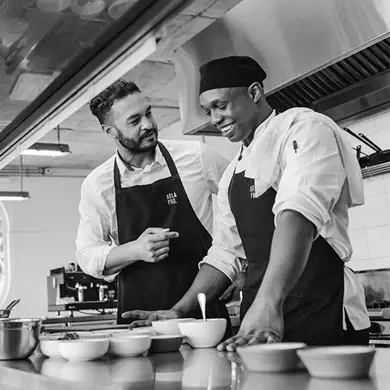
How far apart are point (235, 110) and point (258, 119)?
0.29 ft

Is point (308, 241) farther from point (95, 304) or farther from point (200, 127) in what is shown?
point (95, 304)

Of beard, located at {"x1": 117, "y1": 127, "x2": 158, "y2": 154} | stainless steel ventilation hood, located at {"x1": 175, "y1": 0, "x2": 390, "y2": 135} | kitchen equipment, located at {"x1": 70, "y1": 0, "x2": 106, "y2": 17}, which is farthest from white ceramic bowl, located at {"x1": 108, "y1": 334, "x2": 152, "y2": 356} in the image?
kitchen equipment, located at {"x1": 70, "y1": 0, "x2": 106, "y2": 17}

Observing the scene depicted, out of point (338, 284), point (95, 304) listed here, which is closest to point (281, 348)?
point (338, 284)

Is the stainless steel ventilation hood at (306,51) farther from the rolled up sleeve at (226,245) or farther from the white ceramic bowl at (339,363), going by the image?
the white ceramic bowl at (339,363)

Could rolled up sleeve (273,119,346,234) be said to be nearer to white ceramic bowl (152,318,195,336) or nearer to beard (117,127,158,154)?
white ceramic bowl (152,318,195,336)

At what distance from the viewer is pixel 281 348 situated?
0.89 metres

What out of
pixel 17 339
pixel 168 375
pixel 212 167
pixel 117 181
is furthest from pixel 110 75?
pixel 168 375

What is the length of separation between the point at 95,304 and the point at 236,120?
4873mm

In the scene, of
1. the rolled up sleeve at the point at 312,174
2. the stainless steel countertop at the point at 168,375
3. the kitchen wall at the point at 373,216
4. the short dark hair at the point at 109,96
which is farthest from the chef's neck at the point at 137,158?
the kitchen wall at the point at 373,216

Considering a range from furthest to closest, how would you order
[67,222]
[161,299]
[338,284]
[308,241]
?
[67,222] → [161,299] → [338,284] → [308,241]

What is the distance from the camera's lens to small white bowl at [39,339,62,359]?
4.12ft

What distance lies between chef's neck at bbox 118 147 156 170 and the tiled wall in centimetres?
206

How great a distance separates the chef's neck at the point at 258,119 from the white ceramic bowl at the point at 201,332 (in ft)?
2.69

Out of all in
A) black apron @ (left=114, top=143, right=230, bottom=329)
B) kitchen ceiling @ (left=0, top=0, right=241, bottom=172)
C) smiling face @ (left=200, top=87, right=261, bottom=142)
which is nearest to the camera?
smiling face @ (left=200, top=87, right=261, bottom=142)
